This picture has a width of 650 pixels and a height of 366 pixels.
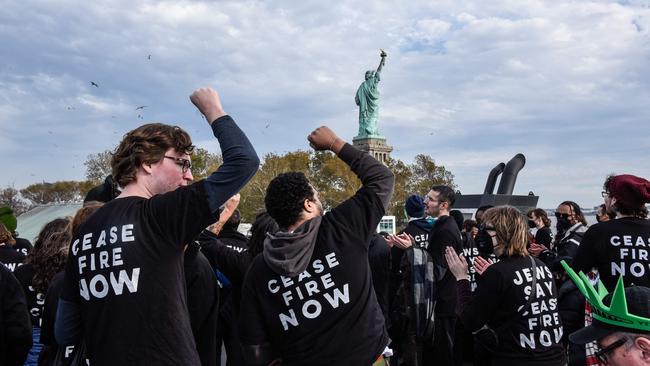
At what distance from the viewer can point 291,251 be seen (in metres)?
2.62

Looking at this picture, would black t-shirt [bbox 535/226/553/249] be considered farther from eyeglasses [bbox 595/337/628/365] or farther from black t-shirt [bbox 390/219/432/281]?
eyeglasses [bbox 595/337/628/365]

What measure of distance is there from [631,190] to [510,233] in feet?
3.41

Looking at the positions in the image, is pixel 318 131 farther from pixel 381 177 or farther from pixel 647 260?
pixel 647 260

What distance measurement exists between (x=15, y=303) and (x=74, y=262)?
151cm

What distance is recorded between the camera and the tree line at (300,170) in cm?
4634

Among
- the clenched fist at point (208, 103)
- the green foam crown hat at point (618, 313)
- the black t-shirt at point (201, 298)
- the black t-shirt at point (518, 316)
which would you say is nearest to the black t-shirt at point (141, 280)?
the clenched fist at point (208, 103)

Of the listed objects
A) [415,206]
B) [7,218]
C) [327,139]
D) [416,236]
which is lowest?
[416,236]

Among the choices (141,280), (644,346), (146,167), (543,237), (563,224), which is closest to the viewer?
(644,346)

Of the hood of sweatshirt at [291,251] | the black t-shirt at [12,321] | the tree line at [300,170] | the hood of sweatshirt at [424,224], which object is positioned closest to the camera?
the hood of sweatshirt at [291,251]

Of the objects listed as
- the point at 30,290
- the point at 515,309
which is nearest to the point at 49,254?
the point at 30,290

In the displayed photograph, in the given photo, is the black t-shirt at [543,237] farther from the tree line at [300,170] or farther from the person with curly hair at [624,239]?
the tree line at [300,170]

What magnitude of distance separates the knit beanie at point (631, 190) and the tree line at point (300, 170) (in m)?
38.3

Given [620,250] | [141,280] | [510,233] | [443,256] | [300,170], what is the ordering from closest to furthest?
[141,280]
[510,233]
[620,250]
[443,256]
[300,170]

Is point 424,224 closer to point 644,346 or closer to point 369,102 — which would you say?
point 644,346
